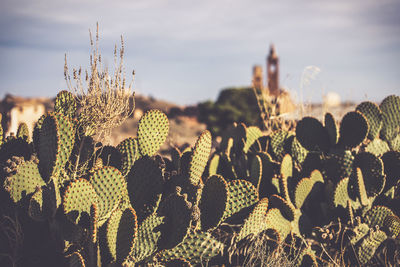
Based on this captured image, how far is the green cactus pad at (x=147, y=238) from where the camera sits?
239 cm

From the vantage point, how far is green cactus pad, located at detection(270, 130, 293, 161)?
153 inches

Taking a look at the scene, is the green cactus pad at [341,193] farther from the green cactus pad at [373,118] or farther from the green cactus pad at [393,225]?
the green cactus pad at [373,118]

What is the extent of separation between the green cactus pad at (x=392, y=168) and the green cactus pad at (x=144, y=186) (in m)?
2.10

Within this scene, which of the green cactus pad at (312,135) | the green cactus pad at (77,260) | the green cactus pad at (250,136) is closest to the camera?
the green cactus pad at (77,260)

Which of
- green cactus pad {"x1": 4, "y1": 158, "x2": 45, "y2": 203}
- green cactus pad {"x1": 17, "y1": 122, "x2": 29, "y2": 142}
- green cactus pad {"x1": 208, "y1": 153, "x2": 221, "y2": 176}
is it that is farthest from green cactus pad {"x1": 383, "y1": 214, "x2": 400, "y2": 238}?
green cactus pad {"x1": 17, "y1": 122, "x2": 29, "y2": 142}

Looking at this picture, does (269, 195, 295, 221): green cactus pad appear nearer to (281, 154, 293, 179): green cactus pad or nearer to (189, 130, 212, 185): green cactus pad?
(281, 154, 293, 179): green cactus pad

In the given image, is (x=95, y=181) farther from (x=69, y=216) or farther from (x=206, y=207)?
(x=206, y=207)

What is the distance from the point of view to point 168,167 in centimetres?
344

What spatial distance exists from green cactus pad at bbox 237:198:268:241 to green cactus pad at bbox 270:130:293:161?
121 cm

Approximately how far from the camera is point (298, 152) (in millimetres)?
3820

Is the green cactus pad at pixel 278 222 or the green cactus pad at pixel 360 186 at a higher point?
the green cactus pad at pixel 360 186

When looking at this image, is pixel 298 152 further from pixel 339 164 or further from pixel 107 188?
pixel 107 188

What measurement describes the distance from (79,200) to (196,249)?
0.82 metres

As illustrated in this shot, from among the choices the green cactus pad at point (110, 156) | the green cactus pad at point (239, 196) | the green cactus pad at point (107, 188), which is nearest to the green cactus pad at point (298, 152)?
the green cactus pad at point (239, 196)
